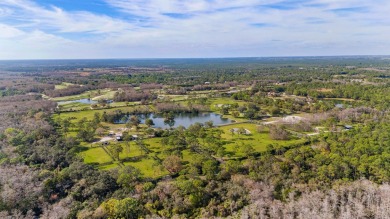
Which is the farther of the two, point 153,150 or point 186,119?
point 186,119

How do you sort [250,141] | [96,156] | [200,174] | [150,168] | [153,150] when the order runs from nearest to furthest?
1. [200,174]
2. [150,168]
3. [96,156]
4. [153,150]
5. [250,141]

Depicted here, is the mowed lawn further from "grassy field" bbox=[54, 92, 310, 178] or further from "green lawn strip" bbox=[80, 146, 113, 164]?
"green lawn strip" bbox=[80, 146, 113, 164]

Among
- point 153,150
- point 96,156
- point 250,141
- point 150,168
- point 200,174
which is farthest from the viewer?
point 250,141

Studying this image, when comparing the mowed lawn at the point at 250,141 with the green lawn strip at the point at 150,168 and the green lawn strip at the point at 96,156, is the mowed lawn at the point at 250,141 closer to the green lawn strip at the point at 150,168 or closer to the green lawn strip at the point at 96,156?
the green lawn strip at the point at 150,168

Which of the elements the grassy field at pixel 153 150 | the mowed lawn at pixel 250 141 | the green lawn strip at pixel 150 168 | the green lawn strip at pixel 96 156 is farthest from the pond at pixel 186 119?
the green lawn strip at pixel 150 168

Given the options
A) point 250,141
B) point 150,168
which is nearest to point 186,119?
point 250,141

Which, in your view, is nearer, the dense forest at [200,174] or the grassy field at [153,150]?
the dense forest at [200,174]

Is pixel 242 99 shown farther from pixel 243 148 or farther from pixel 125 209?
pixel 125 209

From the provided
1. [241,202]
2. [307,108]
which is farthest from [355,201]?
[307,108]

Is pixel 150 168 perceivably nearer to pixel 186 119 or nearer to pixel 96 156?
pixel 96 156
